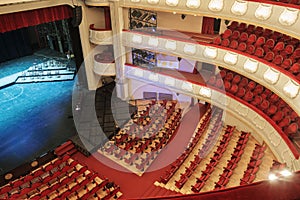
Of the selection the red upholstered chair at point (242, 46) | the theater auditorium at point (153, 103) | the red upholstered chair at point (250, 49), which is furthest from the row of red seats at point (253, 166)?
the red upholstered chair at point (242, 46)

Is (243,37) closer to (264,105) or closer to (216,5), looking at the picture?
(216,5)

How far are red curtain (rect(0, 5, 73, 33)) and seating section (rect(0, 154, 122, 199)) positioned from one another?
5.37 m

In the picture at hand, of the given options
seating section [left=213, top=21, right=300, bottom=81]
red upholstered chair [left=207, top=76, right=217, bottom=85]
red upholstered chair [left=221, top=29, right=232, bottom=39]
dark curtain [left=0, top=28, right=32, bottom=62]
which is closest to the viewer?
seating section [left=213, top=21, right=300, bottom=81]

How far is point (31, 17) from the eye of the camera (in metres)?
9.67

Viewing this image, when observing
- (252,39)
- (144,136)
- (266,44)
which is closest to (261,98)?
(266,44)

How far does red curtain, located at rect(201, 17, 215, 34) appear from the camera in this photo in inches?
409

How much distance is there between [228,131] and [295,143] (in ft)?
9.13

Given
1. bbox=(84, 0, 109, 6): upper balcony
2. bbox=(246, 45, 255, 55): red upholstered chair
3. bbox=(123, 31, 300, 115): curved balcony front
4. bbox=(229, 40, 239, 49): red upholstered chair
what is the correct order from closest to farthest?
bbox=(123, 31, 300, 115): curved balcony front → bbox=(246, 45, 255, 55): red upholstered chair → bbox=(229, 40, 239, 49): red upholstered chair → bbox=(84, 0, 109, 6): upper balcony

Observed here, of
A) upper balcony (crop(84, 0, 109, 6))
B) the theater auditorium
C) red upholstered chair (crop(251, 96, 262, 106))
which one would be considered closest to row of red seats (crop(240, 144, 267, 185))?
the theater auditorium

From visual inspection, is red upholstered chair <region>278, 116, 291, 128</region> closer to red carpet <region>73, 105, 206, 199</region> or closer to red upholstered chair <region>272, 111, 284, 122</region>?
red upholstered chair <region>272, 111, 284, 122</region>

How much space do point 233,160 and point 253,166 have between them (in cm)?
65

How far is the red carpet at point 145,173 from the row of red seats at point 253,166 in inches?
86.2

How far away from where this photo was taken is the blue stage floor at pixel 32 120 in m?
9.22

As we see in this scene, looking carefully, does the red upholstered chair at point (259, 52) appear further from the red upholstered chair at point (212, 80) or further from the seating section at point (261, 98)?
the red upholstered chair at point (212, 80)
